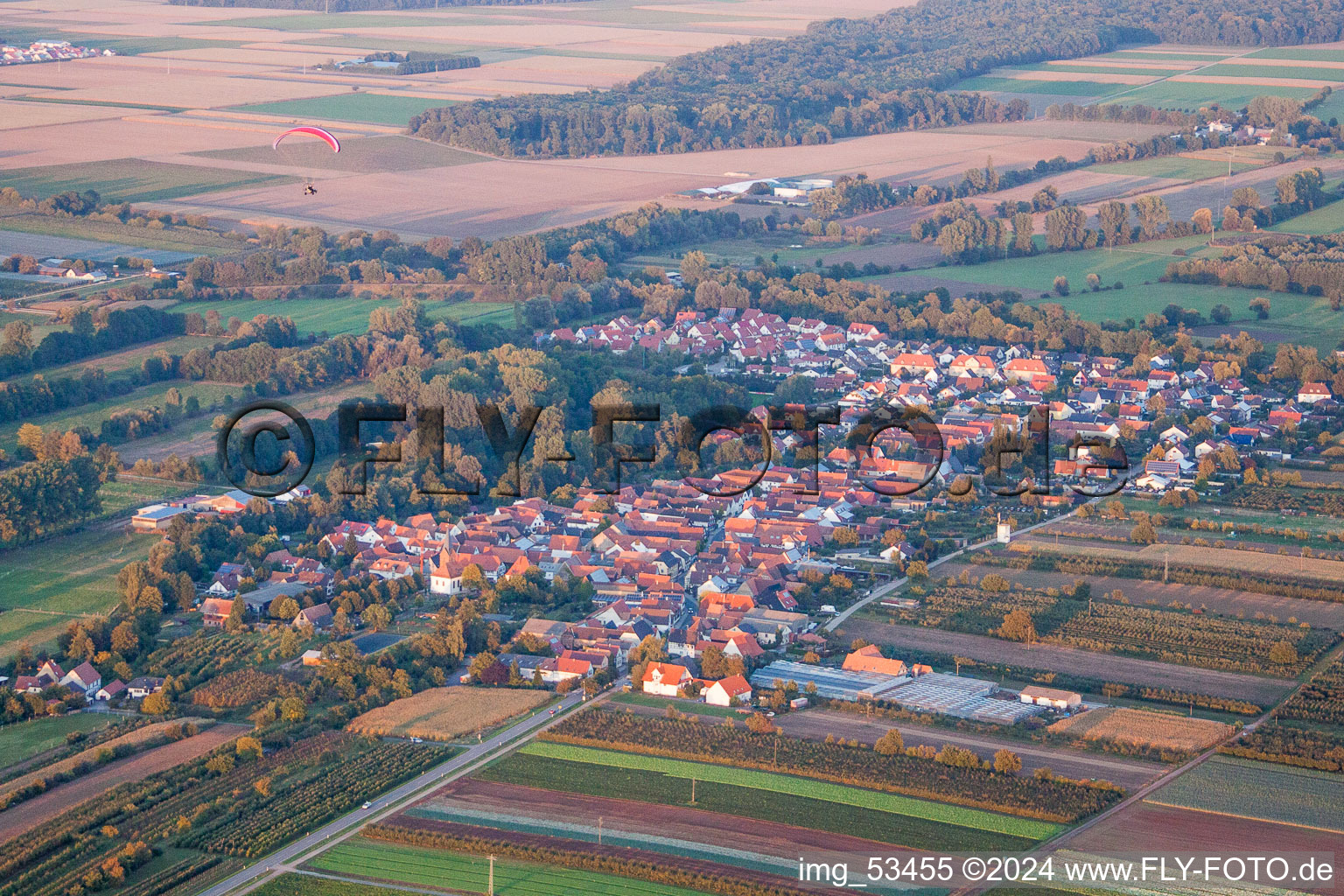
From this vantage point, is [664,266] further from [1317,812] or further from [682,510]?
[1317,812]

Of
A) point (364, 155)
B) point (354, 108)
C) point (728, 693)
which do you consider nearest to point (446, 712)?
point (728, 693)

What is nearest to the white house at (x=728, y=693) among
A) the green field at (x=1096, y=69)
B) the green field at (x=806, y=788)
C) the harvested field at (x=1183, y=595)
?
the green field at (x=806, y=788)

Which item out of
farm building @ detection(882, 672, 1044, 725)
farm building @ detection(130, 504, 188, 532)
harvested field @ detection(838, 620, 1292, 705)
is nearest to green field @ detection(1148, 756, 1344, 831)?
harvested field @ detection(838, 620, 1292, 705)

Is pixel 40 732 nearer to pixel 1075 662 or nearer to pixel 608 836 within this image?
pixel 608 836

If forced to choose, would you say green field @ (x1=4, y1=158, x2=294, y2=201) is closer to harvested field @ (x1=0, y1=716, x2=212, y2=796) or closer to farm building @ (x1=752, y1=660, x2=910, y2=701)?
harvested field @ (x1=0, y1=716, x2=212, y2=796)

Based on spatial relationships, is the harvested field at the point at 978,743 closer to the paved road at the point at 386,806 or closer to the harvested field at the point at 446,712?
the paved road at the point at 386,806

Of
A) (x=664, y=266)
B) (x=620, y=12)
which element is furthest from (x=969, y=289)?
(x=620, y=12)

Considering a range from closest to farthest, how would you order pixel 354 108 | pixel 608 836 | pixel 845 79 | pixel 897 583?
pixel 608 836 < pixel 897 583 < pixel 354 108 < pixel 845 79
